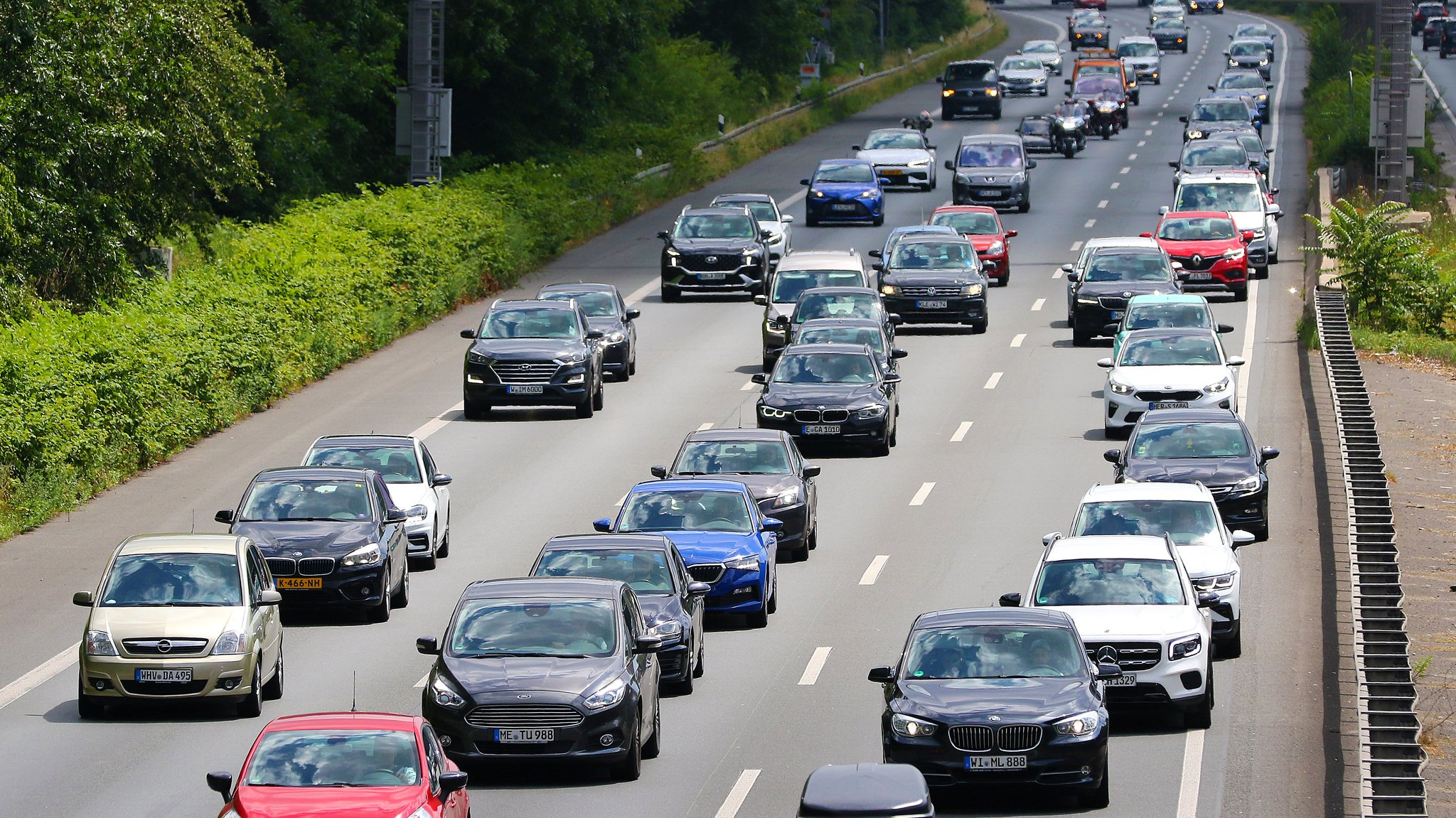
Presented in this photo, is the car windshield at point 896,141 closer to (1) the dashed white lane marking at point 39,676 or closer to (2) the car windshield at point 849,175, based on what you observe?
(2) the car windshield at point 849,175

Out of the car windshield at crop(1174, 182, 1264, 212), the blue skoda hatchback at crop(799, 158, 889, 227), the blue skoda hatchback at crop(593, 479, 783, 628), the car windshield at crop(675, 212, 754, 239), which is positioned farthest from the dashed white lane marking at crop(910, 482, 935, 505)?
the blue skoda hatchback at crop(799, 158, 889, 227)

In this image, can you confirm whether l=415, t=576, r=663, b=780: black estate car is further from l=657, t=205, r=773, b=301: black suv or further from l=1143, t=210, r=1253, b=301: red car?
l=1143, t=210, r=1253, b=301: red car

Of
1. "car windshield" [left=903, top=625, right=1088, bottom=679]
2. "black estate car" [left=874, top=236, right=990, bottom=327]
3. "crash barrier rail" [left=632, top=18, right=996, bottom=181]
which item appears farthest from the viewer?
"crash barrier rail" [left=632, top=18, right=996, bottom=181]

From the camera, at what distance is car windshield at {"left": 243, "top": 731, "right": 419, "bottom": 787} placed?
1349cm

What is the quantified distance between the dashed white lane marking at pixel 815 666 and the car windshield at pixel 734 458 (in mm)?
5281

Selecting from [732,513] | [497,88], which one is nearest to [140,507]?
[732,513]

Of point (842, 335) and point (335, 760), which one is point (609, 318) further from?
point (335, 760)

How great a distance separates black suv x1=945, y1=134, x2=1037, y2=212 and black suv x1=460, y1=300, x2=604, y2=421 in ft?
82.6

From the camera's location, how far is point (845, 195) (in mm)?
59281

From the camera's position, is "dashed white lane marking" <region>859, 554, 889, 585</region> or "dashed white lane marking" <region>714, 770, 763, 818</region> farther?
"dashed white lane marking" <region>859, 554, 889, 585</region>

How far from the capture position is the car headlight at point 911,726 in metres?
16.1

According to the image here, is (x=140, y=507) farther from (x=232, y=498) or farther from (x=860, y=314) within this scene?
(x=860, y=314)

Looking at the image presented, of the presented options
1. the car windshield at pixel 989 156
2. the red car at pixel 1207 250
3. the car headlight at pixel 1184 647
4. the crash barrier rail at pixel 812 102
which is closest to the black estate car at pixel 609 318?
the red car at pixel 1207 250

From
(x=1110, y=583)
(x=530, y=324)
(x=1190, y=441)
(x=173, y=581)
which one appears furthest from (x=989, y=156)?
(x=173, y=581)
